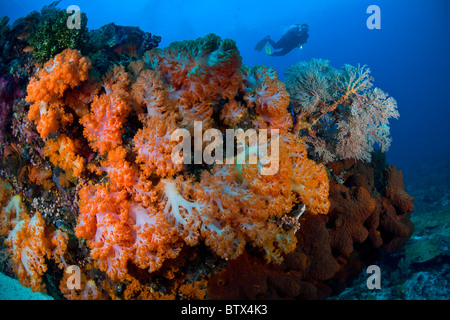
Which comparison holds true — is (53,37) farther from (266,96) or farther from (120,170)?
(266,96)

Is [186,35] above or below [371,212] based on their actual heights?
above

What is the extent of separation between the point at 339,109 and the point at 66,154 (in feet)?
16.8

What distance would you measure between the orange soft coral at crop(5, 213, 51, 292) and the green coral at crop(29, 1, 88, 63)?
2.58m

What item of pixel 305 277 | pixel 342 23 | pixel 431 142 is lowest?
pixel 305 277

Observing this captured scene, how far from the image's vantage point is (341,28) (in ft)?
404

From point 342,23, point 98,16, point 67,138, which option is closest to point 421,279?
point 67,138

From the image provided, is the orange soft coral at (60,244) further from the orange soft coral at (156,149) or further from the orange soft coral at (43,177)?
the orange soft coral at (156,149)

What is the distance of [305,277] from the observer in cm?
413

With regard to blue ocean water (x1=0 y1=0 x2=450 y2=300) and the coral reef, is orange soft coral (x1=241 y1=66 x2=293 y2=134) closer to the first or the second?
the coral reef

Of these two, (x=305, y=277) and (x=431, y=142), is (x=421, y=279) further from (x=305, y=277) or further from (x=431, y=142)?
(x=431, y=142)

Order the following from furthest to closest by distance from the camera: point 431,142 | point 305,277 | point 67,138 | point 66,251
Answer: point 431,142 → point 305,277 → point 66,251 → point 67,138

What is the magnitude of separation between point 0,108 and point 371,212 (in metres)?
6.95

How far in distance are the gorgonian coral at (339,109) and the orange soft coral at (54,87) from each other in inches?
154

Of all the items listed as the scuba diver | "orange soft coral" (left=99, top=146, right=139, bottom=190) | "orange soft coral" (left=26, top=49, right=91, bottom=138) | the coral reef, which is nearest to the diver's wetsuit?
the scuba diver
